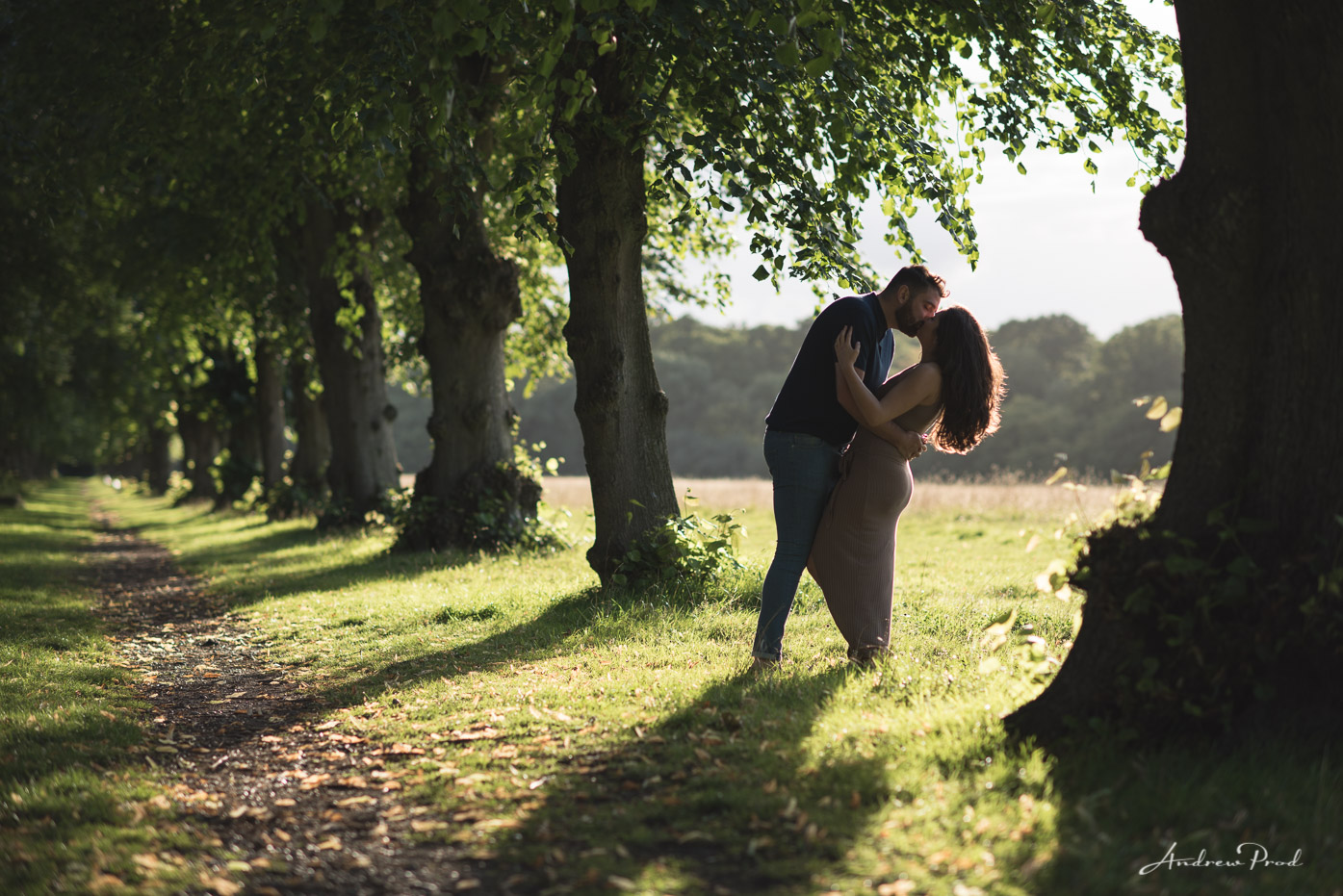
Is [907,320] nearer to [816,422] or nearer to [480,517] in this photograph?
[816,422]

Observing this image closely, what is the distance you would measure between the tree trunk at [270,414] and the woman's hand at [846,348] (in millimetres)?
21009

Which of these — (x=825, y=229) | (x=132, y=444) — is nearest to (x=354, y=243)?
(x=825, y=229)

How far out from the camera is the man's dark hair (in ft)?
18.7

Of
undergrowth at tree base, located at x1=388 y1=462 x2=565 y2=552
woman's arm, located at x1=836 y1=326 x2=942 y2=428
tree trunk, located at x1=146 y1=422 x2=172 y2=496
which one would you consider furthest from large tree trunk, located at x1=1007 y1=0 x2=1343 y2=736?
tree trunk, located at x1=146 y1=422 x2=172 y2=496

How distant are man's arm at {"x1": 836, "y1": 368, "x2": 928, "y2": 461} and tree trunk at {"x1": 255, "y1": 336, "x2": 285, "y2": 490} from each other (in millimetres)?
20991

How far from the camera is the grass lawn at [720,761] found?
3.19m

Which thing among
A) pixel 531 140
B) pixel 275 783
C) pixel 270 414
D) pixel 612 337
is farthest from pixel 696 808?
pixel 270 414

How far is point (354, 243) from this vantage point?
15.5 meters

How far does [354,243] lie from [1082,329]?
65.0 meters

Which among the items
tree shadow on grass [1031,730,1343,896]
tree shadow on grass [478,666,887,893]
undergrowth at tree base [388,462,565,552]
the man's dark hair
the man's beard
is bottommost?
tree shadow on grass [478,666,887,893]

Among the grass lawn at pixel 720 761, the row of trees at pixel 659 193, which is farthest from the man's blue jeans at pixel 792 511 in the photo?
the row of trees at pixel 659 193

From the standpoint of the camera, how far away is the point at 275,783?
4.48 meters

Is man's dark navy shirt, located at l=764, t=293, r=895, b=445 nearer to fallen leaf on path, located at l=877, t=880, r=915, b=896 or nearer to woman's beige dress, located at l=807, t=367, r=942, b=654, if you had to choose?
woman's beige dress, located at l=807, t=367, r=942, b=654

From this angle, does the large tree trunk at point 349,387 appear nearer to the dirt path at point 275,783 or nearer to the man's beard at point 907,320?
the dirt path at point 275,783
